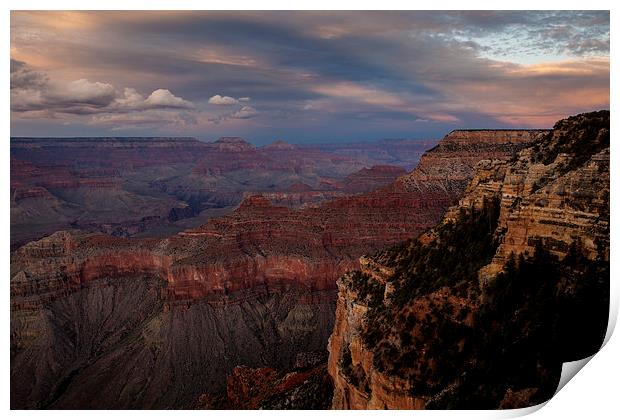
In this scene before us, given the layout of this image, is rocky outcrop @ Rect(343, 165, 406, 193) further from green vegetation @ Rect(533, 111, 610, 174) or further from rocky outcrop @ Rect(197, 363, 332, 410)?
green vegetation @ Rect(533, 111, 610, 174)

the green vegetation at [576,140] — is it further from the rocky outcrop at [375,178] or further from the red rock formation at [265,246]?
the rocky outcrop at [375,178]

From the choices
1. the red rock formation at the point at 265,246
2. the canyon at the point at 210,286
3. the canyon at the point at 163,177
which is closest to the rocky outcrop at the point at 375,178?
the canyon at the point at 163,177

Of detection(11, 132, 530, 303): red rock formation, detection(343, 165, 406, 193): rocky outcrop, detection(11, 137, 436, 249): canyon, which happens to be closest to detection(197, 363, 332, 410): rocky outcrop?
detection(11, 132, 530, 303): red rock formation

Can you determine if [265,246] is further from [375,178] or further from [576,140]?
[375,178]

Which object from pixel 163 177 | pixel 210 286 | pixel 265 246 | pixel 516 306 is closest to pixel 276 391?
pixel 516 306

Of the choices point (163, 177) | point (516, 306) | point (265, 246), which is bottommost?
point (163, 177)

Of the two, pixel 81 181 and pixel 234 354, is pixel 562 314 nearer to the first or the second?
pixel 234 354

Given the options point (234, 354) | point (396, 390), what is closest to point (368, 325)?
point (396, 390)
